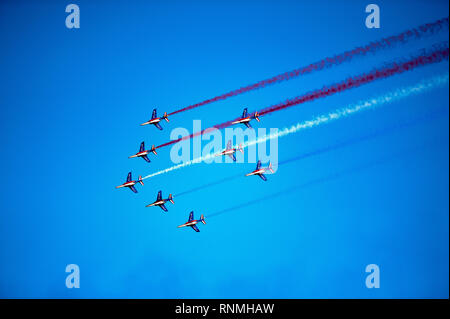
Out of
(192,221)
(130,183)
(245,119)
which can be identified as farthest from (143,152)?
(245,119)

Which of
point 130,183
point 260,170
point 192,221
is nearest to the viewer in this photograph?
point 260,170

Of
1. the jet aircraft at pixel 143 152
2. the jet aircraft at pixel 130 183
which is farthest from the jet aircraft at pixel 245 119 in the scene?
the jet aircraft at pixel 130 183

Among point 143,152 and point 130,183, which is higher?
point 143,152

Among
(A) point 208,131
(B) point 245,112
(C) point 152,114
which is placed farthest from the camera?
(C) point 152,114

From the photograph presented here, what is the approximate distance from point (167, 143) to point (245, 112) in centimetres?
546

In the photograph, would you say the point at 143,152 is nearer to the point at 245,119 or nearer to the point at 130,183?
the point at 130,183

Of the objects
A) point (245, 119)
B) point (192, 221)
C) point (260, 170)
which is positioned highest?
point (245, 119)

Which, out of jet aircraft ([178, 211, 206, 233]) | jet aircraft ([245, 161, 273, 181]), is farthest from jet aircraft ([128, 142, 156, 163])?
jet aircraft ([245, 161, 273, 181])

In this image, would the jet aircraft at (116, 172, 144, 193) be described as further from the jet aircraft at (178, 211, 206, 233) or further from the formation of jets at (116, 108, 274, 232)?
the jet aircraft at (178, 211, 206, 233)

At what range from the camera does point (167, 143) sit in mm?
45375
